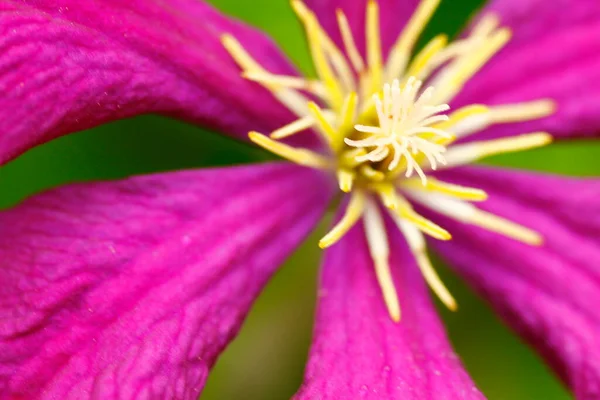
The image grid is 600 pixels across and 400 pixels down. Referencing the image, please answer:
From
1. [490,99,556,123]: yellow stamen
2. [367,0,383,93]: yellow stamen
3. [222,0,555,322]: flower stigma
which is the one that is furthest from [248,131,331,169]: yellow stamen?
[490,99,556,123]: yellow stamen

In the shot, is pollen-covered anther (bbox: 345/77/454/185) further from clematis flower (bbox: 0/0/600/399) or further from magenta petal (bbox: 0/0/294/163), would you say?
magenta petal (bbox: 0/0/294/163)

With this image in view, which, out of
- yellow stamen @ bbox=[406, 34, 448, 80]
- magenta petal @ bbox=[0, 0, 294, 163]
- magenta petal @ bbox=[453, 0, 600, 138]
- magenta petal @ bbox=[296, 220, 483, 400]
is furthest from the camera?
magenta petal @ bbox=[453, 0, 600, 138]

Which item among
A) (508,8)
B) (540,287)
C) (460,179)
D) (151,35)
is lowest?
(540,287)

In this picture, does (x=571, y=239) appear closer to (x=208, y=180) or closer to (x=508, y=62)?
(x=508, y=62)

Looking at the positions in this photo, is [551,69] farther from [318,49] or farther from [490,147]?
[318,49]

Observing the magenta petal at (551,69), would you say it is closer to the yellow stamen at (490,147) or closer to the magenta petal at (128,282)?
the yellow stamen at (490,147)

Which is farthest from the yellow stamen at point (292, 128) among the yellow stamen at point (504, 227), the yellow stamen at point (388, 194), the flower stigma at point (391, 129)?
the yellow stamen at point (504, 227)

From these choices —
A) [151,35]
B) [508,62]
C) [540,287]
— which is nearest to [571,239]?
[540,287]
